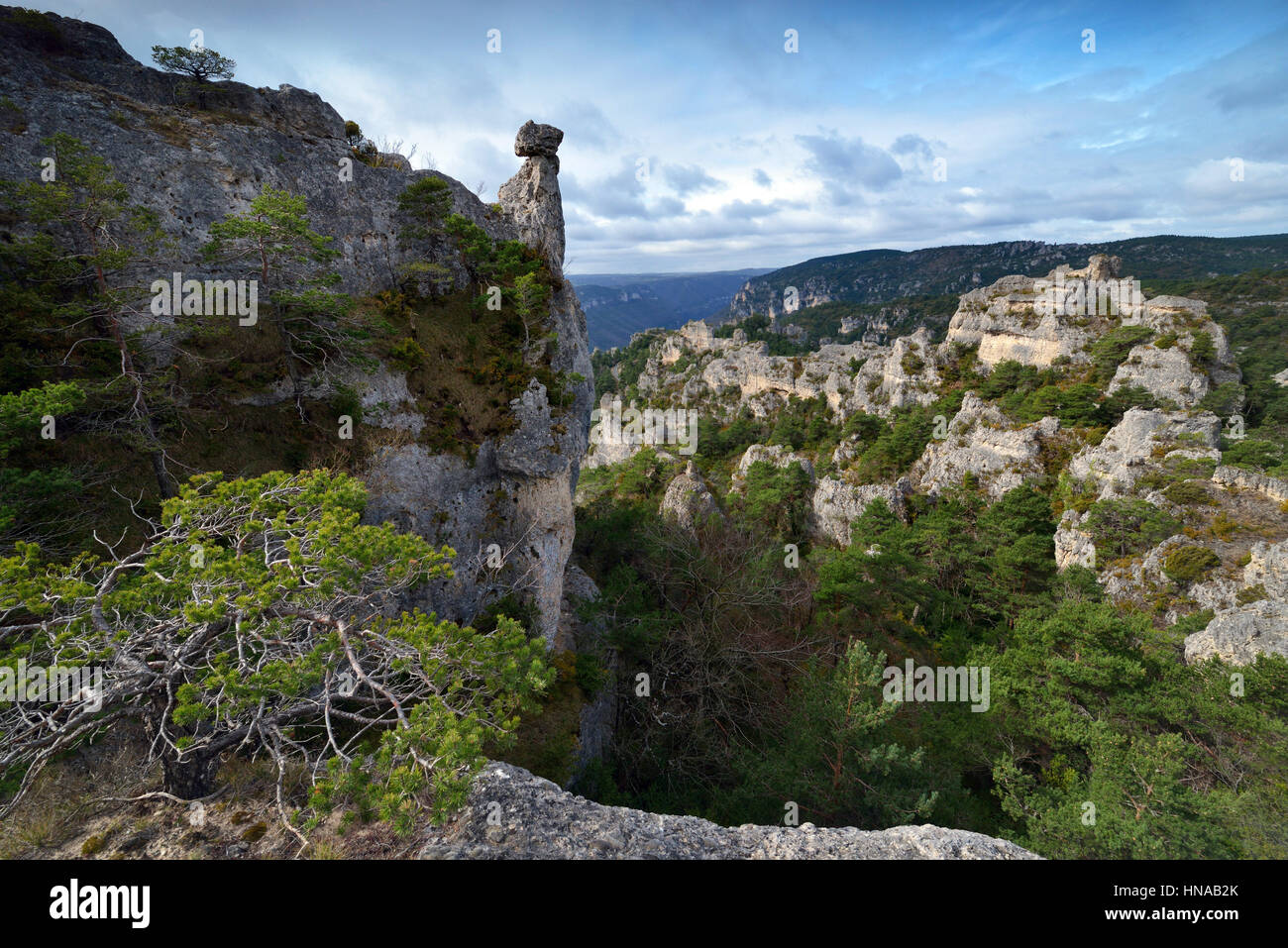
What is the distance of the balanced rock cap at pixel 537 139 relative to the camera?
18422mm

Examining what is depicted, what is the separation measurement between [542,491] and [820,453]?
42.6m

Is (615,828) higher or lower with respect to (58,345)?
lower

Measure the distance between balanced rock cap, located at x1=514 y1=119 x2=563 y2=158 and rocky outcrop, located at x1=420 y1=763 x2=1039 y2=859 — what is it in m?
A: 21.2

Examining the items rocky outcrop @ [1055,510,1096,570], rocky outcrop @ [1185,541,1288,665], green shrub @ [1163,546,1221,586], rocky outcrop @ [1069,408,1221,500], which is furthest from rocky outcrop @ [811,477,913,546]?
rocky outcrop @ [1185,541,1288,665]

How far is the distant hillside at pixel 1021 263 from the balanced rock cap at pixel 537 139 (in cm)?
13527

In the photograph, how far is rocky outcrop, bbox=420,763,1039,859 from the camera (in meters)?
5.86

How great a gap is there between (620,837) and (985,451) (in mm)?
38320

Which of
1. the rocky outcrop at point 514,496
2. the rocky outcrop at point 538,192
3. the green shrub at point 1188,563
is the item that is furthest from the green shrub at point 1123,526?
the rocky outcrop at point 538,192

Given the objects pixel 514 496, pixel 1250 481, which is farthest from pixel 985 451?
pixel 514 496

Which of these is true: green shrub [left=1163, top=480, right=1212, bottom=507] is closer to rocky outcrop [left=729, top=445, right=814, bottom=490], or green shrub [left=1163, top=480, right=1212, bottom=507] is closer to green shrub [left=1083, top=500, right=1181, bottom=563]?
green shrub [left=1083, top=500, right=1181, bottom=563]

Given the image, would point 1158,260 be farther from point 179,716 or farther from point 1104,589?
point 179,716
